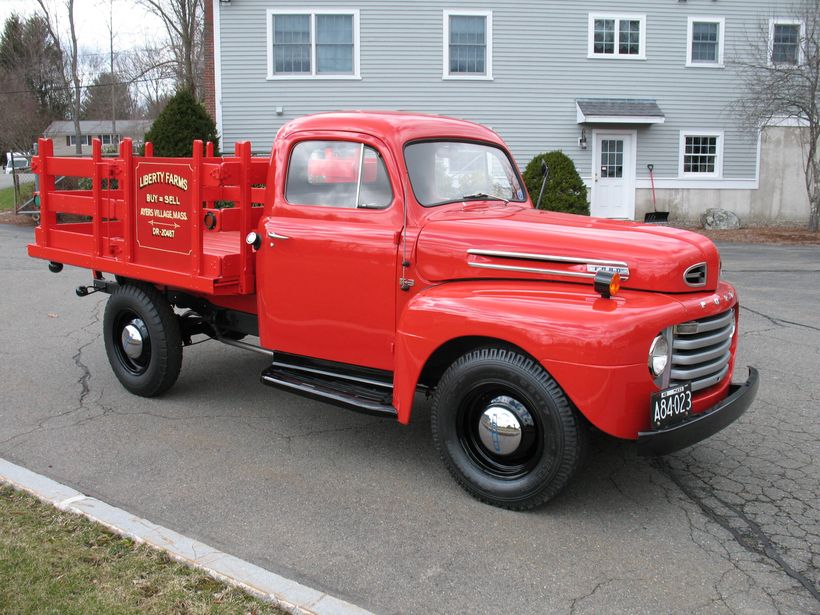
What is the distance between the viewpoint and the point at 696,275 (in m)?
4.18

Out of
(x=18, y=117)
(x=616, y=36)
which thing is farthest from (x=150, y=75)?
(x=616, y=36)

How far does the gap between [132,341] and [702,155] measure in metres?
19.4

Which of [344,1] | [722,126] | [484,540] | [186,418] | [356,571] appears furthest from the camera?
[722,126]

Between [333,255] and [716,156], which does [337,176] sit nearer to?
[333,255]

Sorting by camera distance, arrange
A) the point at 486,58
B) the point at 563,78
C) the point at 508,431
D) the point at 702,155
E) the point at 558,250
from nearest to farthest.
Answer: the point at 508,431, the point at 558,250, the point at 486,58, the point at 563,78, the point at 702,155

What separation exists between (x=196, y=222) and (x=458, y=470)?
2.51m

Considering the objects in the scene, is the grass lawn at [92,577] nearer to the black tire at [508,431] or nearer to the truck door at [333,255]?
the black tire at [508,431]

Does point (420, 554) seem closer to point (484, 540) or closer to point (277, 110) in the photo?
point (484, 540)

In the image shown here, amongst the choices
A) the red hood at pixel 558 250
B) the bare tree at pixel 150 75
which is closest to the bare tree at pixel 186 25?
the bare tree at pixel 150 75

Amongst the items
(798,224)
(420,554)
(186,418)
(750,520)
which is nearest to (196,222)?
(186,418)

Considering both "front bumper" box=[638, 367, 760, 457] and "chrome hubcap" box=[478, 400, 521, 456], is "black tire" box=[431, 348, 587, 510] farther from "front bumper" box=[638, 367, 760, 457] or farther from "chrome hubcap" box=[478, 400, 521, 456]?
"front bumper" box=[638, 367, 760, 457]

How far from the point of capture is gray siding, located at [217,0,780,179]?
802 inches

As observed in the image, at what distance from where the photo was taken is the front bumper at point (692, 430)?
149 inches

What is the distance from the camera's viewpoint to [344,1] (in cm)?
2017
